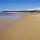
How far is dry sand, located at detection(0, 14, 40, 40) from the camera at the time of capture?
705 millimetres

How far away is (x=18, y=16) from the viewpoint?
72cm

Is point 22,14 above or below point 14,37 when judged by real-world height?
above

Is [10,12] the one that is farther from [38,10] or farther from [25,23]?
[38,10]

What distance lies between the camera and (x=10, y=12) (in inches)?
28.9

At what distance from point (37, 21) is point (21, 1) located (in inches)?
12.9

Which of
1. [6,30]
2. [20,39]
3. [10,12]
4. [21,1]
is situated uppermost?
[21,1]

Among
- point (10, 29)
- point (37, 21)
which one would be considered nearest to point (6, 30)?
point (10, 29)

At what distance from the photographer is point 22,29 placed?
71 centimetres

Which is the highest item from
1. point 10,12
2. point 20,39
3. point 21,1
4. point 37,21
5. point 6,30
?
point 21,1

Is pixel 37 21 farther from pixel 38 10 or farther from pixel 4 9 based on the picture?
pixel 4 9

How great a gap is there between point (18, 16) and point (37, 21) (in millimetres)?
252

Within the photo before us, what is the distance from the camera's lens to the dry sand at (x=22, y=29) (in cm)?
71

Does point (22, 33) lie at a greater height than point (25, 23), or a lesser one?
lesser

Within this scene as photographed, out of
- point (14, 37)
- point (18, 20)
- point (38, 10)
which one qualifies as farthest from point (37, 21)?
point (14, 37)
